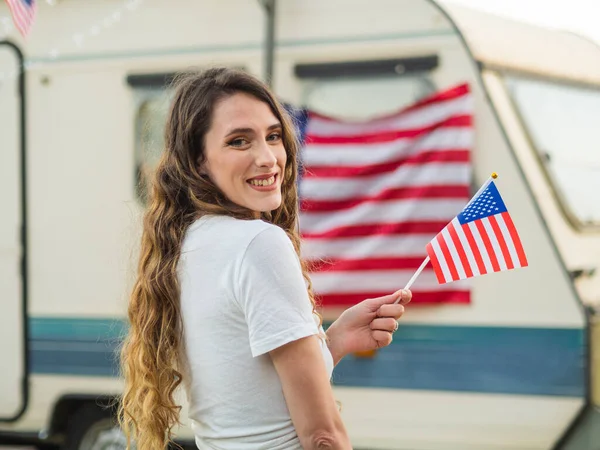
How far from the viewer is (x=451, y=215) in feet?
13.7

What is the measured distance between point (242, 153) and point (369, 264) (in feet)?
8.33

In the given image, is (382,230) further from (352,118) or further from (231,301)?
(231,301)

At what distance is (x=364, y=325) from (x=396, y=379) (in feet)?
7.73

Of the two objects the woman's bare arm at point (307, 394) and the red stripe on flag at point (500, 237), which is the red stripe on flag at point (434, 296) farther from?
the woman's bare arm at point (307, 394)

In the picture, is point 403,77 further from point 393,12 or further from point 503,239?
point 503,239

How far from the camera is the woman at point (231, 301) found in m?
1.65

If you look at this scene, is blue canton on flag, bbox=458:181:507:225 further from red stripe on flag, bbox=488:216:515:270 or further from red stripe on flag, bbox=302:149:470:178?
red stripe on flag, bbox=302:149:470:178

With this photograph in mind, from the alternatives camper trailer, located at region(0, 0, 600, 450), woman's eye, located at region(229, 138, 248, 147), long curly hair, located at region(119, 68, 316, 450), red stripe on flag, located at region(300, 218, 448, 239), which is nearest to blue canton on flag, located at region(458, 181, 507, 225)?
long curly hair, located at region(119, 68, 316, 450)

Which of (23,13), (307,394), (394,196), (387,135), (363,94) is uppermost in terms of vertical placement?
(23,13)

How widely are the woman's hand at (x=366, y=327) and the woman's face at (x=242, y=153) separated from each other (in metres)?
0.37

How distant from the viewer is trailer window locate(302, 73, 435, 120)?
4305 mm

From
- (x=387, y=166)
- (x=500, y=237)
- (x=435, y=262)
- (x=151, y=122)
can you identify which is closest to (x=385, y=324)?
(x=435, y=262)

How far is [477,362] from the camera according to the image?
418 centimetres

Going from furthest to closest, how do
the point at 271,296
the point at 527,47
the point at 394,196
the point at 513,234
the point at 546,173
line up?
the point at 527,47
the point at 394,196
the point at 546,173
the point at 513,234
the point at 271,296
